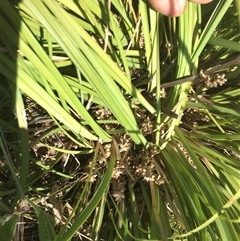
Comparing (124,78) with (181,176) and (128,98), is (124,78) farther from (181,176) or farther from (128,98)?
(181,176)

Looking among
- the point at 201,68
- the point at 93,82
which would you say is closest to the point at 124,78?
the point at 93,82

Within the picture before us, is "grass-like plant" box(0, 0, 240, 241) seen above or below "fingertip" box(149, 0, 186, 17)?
below

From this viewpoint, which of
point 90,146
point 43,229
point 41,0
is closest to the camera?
point 41,0

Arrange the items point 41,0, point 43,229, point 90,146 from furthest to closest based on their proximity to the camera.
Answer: point 90,146 < point 43,229 < point 41,0

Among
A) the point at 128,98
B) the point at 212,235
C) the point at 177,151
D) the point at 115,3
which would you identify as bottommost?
the point at 212,235

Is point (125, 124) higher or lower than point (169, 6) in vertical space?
lower

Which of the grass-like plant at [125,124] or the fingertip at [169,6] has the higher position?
the fingertip at [169,6]

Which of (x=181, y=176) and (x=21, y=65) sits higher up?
(x=21, y=65)

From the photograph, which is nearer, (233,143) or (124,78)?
(124,78)
